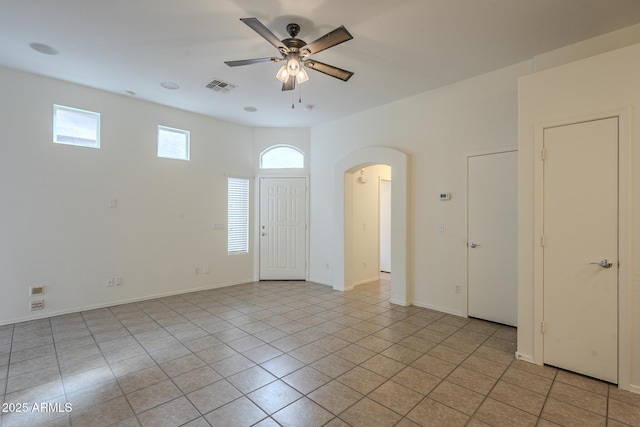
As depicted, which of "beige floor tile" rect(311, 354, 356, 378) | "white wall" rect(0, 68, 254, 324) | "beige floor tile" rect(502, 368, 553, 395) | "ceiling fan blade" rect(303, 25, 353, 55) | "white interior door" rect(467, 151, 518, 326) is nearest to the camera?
"ceiling fan blade" rect(303, 25, 353, 55)

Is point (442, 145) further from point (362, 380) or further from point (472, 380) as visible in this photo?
point (362, 380)

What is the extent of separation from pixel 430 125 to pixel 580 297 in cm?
281

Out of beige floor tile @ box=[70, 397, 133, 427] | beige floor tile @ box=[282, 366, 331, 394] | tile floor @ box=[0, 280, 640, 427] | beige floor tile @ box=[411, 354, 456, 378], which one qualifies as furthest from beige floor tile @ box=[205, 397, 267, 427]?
beige floor tile @ box=[411, 354, 456, 378]

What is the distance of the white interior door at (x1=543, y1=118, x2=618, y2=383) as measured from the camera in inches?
101

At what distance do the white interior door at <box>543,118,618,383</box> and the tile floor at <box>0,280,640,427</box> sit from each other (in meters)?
0.27

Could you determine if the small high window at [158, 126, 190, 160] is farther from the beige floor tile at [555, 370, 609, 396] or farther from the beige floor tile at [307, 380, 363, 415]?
the beige floor tile at [555, 370, 609, 396]

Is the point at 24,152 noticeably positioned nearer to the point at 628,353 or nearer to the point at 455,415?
the point at 455,415

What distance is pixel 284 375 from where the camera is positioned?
2.69m

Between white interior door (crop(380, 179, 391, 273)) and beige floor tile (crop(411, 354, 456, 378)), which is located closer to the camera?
beige floor tile (crop(411, 354, 456, 378))

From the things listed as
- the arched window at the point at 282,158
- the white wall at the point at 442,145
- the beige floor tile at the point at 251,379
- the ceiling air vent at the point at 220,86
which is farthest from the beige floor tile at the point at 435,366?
the arched window at the point at 282,158

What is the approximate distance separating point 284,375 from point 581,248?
2865 mm

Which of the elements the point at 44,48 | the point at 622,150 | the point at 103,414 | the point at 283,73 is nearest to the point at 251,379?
the point at 103,414

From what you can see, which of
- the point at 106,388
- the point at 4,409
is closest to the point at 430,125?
the point at 106,388

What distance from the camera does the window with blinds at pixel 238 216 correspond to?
6.09 m
